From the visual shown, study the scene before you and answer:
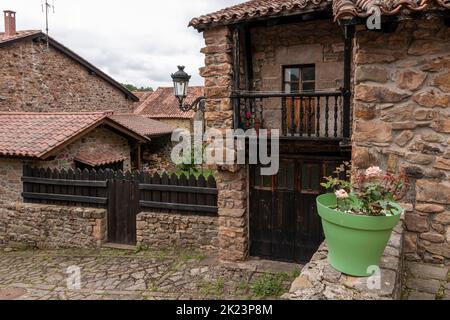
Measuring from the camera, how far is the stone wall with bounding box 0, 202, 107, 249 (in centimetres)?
771

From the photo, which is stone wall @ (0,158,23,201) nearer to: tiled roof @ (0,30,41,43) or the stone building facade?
the stone building facade

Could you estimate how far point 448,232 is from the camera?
304cm

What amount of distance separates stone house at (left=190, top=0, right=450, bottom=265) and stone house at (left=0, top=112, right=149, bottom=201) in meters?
4.51

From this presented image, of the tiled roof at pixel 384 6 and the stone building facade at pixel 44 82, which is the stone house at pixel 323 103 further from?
the stone building facade at pixel 44 82

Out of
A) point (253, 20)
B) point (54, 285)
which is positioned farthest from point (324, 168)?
point (54, 285)

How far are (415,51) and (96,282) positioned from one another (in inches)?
234

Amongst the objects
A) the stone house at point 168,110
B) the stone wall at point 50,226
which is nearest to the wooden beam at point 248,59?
the stone wall at point 50,226

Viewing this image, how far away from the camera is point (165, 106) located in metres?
23.4

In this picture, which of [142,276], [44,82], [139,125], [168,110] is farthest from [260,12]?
[168,110]

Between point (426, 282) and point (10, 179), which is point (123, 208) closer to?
point (10, 179)

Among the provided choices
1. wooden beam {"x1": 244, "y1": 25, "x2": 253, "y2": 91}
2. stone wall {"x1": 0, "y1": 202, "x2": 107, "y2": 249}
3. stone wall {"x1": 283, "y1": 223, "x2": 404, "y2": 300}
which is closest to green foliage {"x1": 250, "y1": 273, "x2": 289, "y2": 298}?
stone wall {"x1": 283, "y1": 223, "x2": 404, "y2": 300}

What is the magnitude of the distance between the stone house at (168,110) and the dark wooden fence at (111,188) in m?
12.2
